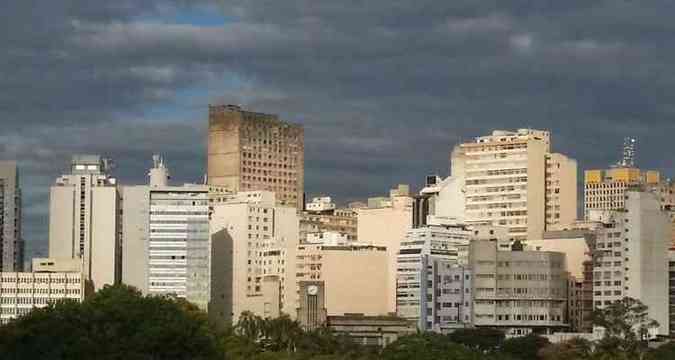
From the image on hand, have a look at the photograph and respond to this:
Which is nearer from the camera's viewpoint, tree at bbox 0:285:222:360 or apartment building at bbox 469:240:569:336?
tree at bbox 0:285:222:360

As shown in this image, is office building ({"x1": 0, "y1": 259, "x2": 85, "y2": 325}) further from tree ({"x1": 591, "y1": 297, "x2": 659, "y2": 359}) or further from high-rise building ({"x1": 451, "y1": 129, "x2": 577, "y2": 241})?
tree ({"x1": 591, "y1": 297, "x2": 659, "y2": 359})

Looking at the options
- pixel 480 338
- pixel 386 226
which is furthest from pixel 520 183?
pixel 480 338

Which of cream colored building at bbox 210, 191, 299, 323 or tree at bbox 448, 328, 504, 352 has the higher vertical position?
cream colored building at bbox 210, 191, 299, 323

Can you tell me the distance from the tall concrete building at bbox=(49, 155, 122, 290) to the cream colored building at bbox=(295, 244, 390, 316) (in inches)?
746

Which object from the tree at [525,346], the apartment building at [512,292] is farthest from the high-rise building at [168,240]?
the tree at [525,346]

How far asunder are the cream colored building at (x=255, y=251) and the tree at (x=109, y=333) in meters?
75.7

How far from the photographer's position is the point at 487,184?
194875 millimetres

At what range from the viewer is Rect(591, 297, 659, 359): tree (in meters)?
130

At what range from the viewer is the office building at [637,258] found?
509 feet

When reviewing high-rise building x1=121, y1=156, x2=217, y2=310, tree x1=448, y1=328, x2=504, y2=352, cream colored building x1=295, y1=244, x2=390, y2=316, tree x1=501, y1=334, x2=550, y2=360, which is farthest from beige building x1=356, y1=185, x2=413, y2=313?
tree x1=501, y1=334, x2=550, y2=360

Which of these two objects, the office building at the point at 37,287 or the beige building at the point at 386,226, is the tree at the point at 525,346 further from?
the office building at the point at 37,287

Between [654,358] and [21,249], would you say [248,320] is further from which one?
[21,249]

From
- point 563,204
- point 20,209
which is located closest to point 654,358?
point 563,204

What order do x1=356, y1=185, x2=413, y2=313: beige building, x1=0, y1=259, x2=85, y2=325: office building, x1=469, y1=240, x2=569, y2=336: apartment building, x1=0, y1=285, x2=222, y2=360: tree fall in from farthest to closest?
x1=356, y1=185, x2=413, y2=313: beige building → x1=0, y1=259, x2=85, y2=325: office building → x1=469, y1=240, x2=569, y2=336: apartment building → x1=0, y1=285, x2=222, y2=360: tree
